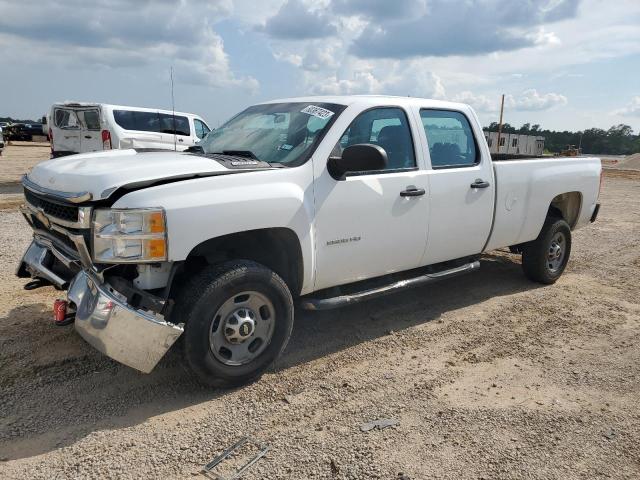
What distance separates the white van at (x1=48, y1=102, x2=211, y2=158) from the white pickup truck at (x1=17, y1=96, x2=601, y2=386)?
30.6 ft

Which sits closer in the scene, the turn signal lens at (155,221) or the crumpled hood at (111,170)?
the turn signal lens at (155,221)

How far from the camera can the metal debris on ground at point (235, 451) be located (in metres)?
2.63

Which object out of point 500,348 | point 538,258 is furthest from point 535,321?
point 538,258

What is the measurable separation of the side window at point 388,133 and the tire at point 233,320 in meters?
1.32

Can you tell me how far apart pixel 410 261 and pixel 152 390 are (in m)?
2.27

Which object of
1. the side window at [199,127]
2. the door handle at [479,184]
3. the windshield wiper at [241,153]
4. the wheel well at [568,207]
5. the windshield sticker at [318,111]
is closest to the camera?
the windshield wiper at [241,153]

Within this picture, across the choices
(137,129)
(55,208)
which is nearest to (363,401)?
(55,208)

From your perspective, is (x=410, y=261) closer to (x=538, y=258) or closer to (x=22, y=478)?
(x=538, y=258)

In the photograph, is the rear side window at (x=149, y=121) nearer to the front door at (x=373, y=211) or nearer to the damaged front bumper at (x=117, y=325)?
the front door at (x=373, y=211)

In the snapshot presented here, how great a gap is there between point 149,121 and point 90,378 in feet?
38.0

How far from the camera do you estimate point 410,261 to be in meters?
4.42

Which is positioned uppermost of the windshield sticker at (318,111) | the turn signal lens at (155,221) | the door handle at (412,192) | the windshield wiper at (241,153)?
the windshield sticker at (318,111)

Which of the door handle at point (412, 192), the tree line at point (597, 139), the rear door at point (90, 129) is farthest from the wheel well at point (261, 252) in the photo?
the tree line at point (597, 139)

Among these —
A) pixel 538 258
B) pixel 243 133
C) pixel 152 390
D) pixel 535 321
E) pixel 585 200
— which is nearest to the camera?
pixel 152 390
